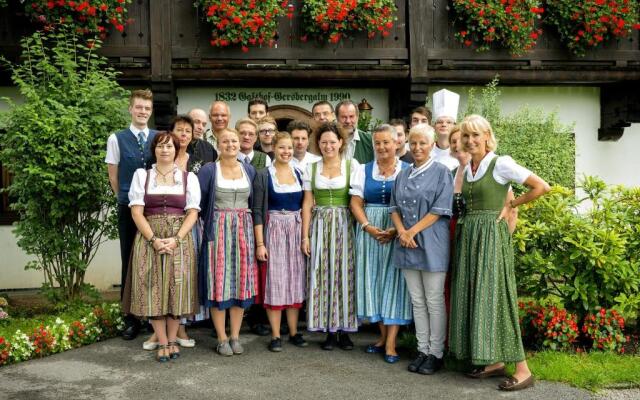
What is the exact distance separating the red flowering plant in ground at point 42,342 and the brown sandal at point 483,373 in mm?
3565

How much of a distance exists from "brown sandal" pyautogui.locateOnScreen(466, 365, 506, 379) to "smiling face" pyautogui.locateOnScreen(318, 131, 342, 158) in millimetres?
2025

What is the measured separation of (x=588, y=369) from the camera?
4.71 metres

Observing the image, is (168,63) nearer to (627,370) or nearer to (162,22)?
(162,22)

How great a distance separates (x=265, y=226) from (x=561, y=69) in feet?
21.2

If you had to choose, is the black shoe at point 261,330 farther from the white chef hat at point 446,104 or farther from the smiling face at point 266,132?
the white chef hat at point 446,104

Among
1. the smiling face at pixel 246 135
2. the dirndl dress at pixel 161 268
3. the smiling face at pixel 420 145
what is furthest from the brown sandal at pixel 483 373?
the smiling face at pixel 246 135

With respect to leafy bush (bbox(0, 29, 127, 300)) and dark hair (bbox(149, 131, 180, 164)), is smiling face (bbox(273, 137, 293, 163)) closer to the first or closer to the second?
dark hair (bbox(149, 131, 180, 164))

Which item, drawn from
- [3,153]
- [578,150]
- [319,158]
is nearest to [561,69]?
[578,150]

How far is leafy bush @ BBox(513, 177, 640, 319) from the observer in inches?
206

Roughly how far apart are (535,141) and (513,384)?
512 cm

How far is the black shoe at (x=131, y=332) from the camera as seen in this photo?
5.77 metres

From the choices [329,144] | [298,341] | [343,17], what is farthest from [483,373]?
[343,17]

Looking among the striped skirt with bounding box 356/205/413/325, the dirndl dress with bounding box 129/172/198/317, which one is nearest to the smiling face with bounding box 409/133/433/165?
the striped skirt with bounding box 356/205/413/325

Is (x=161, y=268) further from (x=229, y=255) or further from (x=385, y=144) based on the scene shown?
(x=385, y=144)
